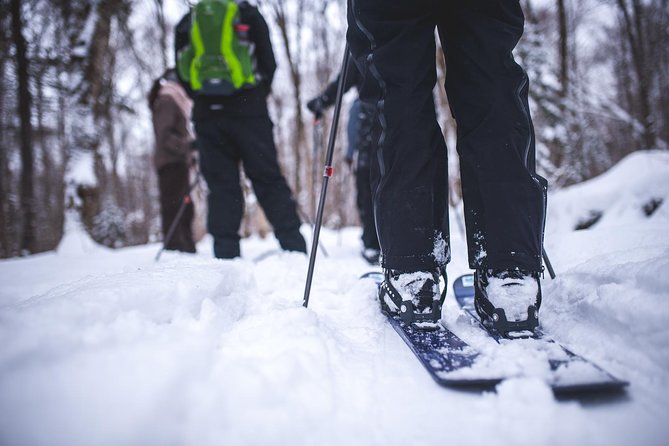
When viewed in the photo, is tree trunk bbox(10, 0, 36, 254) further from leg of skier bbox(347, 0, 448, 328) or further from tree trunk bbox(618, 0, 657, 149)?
tree trunk bbox(618, 0, 657, 149)

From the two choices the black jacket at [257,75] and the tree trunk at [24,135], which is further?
the tree trunk at [24,135]

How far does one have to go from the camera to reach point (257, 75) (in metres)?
2.27

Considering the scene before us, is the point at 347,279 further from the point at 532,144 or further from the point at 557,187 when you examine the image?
the point at 557,187

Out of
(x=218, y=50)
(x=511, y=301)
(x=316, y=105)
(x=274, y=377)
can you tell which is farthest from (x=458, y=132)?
(x=218, y=50)

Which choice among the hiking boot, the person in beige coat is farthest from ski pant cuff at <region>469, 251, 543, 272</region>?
the person in beige coat

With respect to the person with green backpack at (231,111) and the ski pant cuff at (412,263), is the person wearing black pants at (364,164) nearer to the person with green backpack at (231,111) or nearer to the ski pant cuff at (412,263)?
the person with green backpack at (231,111)

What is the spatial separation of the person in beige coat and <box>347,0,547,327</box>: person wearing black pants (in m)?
2.73

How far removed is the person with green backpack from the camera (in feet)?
6.77

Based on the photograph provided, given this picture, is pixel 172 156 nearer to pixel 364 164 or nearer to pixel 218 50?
pixel 218 50

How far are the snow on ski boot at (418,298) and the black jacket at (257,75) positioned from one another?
68.6 inches

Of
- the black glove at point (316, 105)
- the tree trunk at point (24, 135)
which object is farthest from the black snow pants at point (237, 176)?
the tree trunk at point (24, 135)

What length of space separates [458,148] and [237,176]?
5.75 feet

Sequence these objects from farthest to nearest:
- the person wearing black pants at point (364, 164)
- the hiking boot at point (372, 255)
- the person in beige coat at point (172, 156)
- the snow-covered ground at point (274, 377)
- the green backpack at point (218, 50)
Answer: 1. the person in beige coat at point (172, 156)
2. the hiking boot at point (372, 255)
3. the person wearing black pants at point (364, 164)
4. the green backpack at point (218, 50)
5. the snow-covered ground at point (274, 377)

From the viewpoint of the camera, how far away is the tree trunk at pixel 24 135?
581cm
